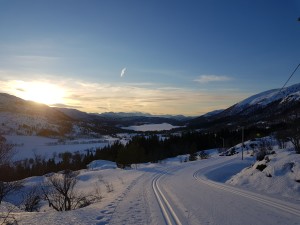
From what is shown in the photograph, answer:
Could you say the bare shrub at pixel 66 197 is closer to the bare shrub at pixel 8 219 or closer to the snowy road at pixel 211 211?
the bare shrub at pixel 8 219

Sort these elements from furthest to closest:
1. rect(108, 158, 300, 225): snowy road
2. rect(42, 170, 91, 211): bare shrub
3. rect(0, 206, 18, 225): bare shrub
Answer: rect(42, 170, 91, 211): bare shrub < rect(0, 206, 18, 225): bare shrub < rect(108, 158, 300, 225): snowy road

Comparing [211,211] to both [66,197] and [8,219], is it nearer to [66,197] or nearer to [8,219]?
[8,219]

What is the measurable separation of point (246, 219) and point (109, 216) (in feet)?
20.1

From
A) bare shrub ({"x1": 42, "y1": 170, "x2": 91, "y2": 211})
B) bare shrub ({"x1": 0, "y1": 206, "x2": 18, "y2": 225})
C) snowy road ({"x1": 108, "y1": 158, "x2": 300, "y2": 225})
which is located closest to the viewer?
snowy road ({"x1": 108, "y1": 158, "x2": 300, "y2": 225})

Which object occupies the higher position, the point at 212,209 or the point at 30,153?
the point at 212,209

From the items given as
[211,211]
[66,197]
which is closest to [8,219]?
[211,211]

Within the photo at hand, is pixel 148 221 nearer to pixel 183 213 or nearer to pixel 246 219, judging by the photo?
pixel 183 213

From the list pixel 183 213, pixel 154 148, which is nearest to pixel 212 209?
pixel 183 213

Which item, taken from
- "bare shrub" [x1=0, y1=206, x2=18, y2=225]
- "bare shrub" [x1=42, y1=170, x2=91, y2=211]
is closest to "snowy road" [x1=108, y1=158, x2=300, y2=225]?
"bare shrub" [x1=0, y1=206, x2=18, y2=225]

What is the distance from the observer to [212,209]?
45.5 ft

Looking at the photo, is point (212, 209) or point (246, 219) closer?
point (246, 219)

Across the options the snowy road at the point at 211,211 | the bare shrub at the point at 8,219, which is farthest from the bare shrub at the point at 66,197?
the snowy road at the point at 211,211

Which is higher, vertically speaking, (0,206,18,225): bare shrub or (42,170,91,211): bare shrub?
(0,206,18,225): bare shrub

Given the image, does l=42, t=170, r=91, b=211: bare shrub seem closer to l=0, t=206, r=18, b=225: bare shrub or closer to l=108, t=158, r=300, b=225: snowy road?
l=0, t=206, r=18, b=225: bare shrub
